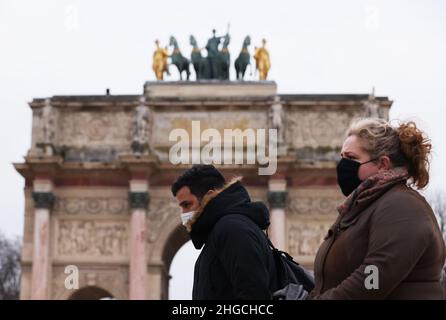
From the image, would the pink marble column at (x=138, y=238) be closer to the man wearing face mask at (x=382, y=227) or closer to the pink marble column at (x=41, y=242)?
the pink marble column at (x=41, y=242)

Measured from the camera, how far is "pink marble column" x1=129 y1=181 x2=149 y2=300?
31.3 meters

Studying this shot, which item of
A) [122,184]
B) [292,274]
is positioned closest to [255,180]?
[122,184]

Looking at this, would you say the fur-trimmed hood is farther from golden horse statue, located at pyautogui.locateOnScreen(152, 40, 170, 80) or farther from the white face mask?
golden horse statue, located at pyautogui.locateOnScreen(152, 40, 170, 80)

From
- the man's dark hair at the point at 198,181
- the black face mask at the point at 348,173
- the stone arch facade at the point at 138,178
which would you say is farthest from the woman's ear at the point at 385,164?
the stone arch facade at the point at 138,178

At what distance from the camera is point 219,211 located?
5.02 meters

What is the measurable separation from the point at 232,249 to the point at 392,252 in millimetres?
1002

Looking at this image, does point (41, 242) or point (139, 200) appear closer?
point (41, 242)

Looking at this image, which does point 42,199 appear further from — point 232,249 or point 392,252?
point 392,252

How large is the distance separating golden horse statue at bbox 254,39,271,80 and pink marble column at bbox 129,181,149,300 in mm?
6732

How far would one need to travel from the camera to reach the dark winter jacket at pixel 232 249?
457cm

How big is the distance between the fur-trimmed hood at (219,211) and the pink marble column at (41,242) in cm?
2662

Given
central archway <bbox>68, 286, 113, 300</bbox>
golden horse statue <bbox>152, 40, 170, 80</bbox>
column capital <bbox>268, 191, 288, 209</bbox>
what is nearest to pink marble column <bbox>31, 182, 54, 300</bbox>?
central archway <bbox>68, 286, 113, 300</bbox>

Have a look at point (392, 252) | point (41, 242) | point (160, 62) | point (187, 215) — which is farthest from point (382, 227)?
point (160, 62)

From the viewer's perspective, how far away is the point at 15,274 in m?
58.9
